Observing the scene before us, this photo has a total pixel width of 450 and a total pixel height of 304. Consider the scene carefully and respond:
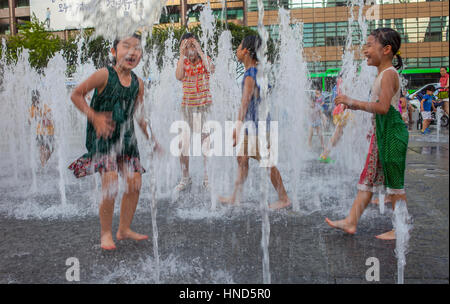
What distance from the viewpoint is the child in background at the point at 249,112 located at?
12.0 feet

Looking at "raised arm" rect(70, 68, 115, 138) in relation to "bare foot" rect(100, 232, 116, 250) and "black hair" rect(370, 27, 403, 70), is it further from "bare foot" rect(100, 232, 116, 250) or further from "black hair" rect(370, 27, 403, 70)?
"black hair" rect(370, 27, 403, 70)

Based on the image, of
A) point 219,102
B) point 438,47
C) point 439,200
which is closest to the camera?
point 439,200

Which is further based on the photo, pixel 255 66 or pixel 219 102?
pixel 219 102

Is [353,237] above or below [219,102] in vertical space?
below

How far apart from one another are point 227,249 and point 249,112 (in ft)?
4.63

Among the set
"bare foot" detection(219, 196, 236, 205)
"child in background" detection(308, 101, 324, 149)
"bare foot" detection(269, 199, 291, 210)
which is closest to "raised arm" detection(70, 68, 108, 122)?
"bare foot" detection(219, 196, 236, 205)

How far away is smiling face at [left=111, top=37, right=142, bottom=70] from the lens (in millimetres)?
2898

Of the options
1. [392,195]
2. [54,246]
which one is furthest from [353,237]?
[54,246]

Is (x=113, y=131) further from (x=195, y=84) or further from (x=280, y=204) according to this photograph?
(x=195, y=84)

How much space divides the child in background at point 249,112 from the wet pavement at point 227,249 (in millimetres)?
224

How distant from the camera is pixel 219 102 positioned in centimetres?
999

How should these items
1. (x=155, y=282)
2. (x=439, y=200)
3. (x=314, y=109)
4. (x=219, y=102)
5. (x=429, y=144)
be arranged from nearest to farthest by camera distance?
(x=155, y=282)
(x=439, y=200)
(x=429, y=144)
(x=219, y=102)
(x=314, y=109)

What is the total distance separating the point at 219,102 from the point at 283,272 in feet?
25.7

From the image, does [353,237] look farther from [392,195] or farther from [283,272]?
[283,272]
